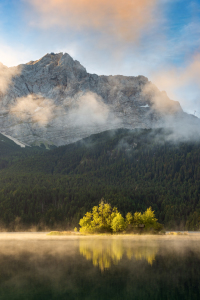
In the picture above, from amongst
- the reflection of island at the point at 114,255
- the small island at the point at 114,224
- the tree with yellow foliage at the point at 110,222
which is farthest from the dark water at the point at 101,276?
the small island at the point at 114,224

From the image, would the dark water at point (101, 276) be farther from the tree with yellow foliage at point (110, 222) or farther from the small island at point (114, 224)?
the small island at point (114, 224)

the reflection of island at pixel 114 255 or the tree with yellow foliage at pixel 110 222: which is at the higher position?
the tree with yellow foliage at pixel 110 222

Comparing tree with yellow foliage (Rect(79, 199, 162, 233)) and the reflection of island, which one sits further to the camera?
tree with yellow foliage (Rect(79, 199, 162, 233))

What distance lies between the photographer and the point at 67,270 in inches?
2371

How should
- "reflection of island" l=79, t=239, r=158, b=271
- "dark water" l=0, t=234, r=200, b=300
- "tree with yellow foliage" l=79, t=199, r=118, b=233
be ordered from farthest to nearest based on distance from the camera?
"tree with yellow foliage" l=79, t=199, r=118, b=233
"reflection of island" l=79, t=239, r=158, b=271
"dark water" l=0, t=234, r=200, b=300

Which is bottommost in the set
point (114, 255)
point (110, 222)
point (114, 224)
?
point (114, 255)

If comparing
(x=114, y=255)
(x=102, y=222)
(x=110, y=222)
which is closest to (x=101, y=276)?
(x=114, y=255)

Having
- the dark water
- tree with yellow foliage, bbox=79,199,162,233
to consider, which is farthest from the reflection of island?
tree with yellow foliage, bbox=79,199,162,233

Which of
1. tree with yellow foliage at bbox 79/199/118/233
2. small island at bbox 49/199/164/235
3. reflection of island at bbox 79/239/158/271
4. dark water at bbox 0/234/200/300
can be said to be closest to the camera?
dark water at bbox 0/234/200/300

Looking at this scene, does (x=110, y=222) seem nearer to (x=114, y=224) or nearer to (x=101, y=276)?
(x=114, y=224)

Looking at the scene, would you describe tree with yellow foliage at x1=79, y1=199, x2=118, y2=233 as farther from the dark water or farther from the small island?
Result: the dark water

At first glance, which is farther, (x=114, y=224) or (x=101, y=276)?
(x=114, y=224)

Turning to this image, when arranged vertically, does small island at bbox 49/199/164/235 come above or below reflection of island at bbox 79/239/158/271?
above

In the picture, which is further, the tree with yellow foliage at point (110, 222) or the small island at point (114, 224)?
the small island at point (114, 224)
